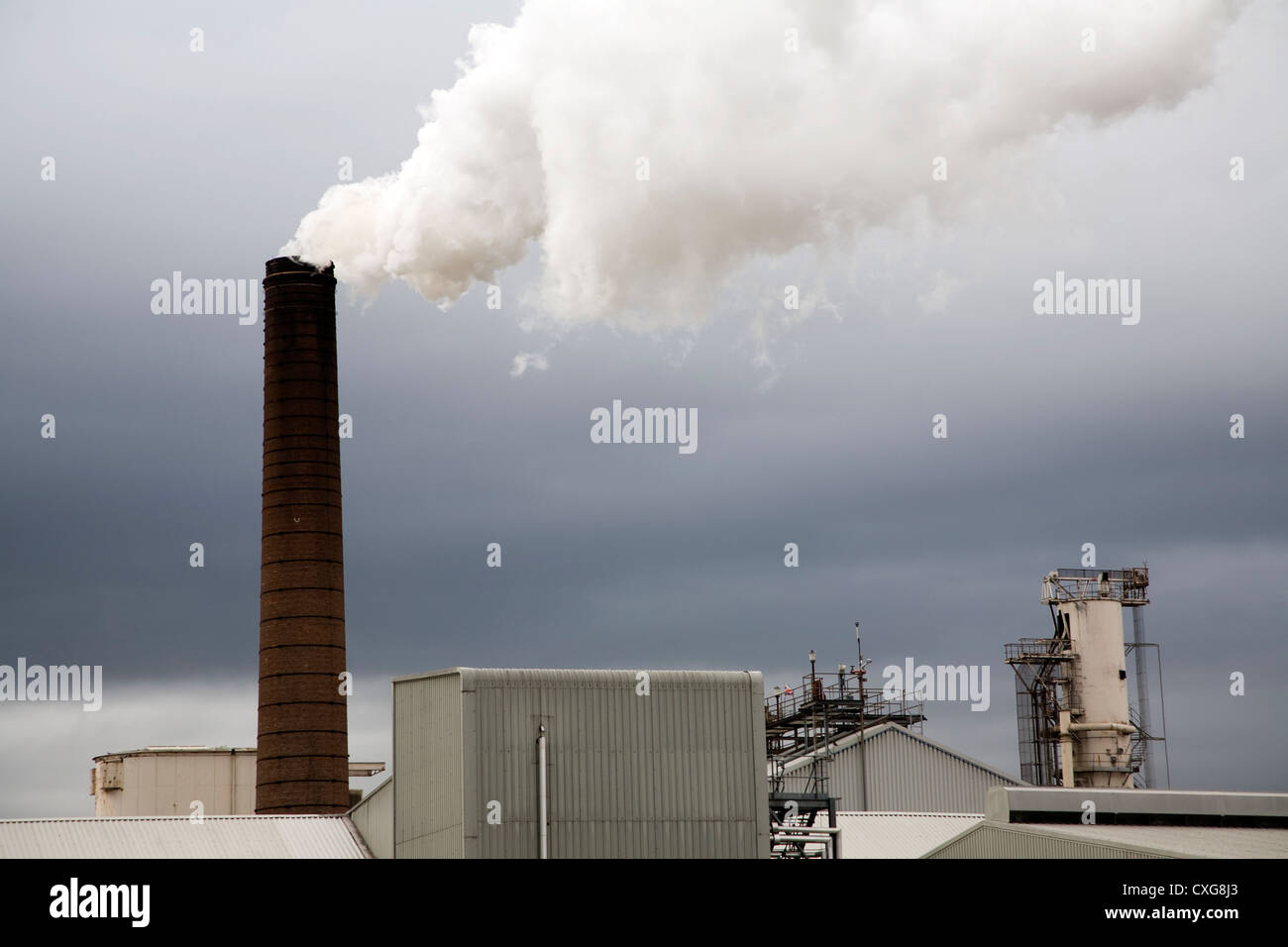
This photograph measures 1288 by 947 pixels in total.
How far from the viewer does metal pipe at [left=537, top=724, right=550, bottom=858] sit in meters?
27.2

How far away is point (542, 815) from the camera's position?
27375 mm

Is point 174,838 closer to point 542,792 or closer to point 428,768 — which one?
point 428,768

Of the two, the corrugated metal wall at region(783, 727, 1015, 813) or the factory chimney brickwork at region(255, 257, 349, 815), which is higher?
the factory chimney brickwork at region(255, 257, 349, 815)

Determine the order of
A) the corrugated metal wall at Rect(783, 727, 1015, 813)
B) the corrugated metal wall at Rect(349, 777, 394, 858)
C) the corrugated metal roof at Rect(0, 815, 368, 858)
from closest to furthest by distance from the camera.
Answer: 1. the corrugated metal wall at Rect(349, 777, 394, 858)
2. the corrugated metal roof at Rect(0, 815, 368, 858)
3. the corrugated metal wall at Rect(783, 727, 1015, 813)

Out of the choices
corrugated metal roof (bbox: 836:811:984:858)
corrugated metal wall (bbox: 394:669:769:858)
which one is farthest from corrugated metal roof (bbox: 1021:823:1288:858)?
corrugated metal wall (bbox: 394:669:769:858)

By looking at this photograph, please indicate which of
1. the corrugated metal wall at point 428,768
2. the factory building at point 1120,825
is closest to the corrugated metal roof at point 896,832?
the factory building at point 1120,825

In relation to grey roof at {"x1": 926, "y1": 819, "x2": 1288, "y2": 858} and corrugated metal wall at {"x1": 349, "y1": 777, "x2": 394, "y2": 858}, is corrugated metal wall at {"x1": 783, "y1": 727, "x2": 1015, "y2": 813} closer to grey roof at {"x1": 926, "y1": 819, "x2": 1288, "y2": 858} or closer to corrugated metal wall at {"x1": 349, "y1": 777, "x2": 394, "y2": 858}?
grey roof at {"x1": 926, "y1": 819, "x2": 1288, "y2": 858}

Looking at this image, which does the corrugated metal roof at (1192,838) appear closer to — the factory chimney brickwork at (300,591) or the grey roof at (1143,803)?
the grey roof at (1143,803)

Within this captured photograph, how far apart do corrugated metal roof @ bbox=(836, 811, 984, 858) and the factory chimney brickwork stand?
12758mm
